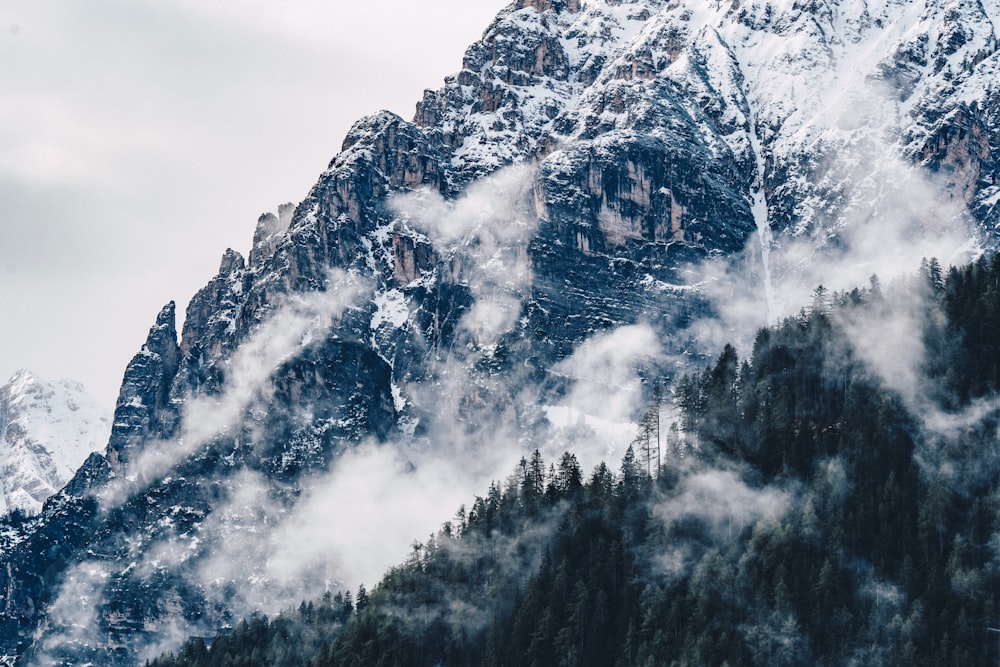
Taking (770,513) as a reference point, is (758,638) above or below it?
below

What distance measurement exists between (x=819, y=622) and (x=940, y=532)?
17491 millimetres

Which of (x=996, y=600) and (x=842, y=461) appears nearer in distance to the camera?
(x=996, y=600)

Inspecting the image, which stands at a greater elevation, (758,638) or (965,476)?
(965,476)

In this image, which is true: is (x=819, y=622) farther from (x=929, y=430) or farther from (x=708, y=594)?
(x=929, y=430)

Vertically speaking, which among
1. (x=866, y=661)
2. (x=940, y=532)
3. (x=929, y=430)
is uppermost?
(x=929, y=430)

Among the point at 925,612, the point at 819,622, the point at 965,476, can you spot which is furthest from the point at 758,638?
the point at 965,476

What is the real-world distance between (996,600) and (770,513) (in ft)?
99.2

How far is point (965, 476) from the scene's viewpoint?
7559 inches

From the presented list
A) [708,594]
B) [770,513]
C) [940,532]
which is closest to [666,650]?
[708,594]

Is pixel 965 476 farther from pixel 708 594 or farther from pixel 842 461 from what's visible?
pixel 708 594

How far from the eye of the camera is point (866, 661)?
177m

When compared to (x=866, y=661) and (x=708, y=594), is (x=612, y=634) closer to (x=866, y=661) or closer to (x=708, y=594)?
(x=708, y=594)

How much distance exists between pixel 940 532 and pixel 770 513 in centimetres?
2086

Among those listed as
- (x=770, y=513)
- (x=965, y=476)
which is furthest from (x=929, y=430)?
(x=770, y=513)
